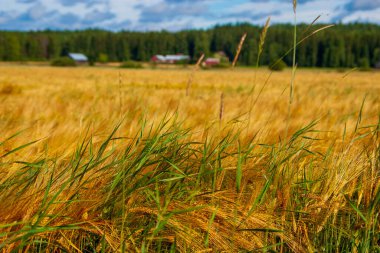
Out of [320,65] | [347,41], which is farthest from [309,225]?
[347,41]

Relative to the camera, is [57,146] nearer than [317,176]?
No

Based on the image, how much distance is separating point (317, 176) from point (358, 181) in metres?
0.18

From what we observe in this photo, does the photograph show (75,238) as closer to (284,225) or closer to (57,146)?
(284,225)

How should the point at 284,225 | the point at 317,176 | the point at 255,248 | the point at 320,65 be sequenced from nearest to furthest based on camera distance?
the point at 255,248
the point at 284,225
the point at 317,176
the point at 320,65

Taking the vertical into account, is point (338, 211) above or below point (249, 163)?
below

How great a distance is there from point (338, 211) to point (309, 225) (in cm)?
17

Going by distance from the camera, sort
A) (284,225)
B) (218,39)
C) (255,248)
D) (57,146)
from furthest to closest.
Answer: (218,39)
(57,146)
(284,225)
(255,248)

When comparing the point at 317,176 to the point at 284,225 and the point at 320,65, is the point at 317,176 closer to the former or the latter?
the point at 284,225

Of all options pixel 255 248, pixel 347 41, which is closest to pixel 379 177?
pixel 255 248

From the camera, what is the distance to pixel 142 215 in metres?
1.35

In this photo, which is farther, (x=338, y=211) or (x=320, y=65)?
(x=320, y=65)

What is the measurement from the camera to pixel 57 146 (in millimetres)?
2195

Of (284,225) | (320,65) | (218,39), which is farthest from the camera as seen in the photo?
(218,39)

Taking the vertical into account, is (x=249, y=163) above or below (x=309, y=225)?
above
